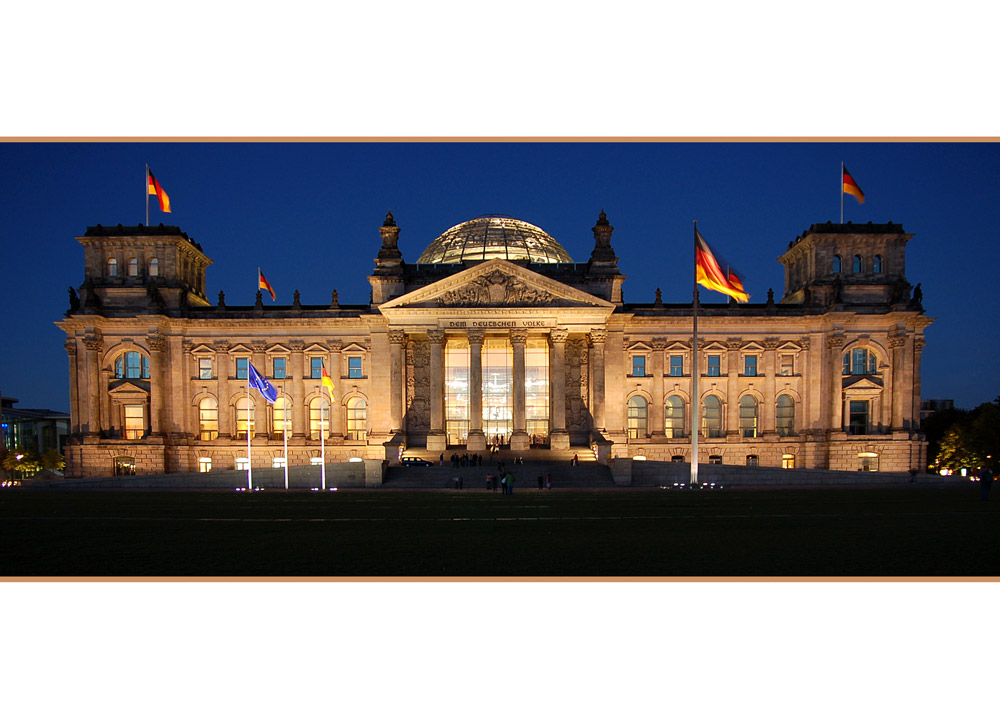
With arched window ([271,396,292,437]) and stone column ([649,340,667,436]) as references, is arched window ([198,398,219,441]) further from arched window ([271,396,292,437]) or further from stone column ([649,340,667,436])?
stone column ([649,340,667,436])

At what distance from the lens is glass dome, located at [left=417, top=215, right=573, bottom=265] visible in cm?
6475

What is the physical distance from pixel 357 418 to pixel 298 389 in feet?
19.4

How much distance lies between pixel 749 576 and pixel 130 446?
57609 millimetres

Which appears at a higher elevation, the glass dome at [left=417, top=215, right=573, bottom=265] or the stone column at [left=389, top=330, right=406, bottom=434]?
the glass dome at [left=417, top=215, right=573, bottom=265]

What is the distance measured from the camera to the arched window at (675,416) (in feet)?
→ 194

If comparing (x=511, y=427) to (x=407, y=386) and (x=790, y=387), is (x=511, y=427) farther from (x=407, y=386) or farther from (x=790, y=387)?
(x=790, y=387)

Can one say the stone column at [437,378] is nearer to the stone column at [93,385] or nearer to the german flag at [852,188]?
the stone column at [93,385]

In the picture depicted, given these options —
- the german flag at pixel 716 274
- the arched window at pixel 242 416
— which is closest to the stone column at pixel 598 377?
the german flag at pixel 716 274

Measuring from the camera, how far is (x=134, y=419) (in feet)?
193

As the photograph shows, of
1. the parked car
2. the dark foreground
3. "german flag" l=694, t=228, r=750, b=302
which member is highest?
"german flag" l=694, t=228, r=750, b=302

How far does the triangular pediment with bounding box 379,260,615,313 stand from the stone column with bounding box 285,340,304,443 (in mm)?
10936

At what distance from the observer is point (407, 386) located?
5794 centimetres

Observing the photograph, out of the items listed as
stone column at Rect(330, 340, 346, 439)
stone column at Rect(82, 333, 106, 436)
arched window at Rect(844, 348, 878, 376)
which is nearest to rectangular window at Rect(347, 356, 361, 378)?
stone column at Rect(330, 340, 346, 439)

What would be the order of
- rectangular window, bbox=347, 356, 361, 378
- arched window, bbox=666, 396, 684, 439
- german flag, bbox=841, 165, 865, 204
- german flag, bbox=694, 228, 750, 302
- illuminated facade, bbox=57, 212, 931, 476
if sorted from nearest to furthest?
german flag, bbox=694, 228, 750, 302
german flag, bbox=841, 165, 865, 204
illuminated facade, bbox=57, 212, 931, 476
arched window, bbox=666, 396, 684, 439
rectangular window, bbox=347, 356, 361, 378
